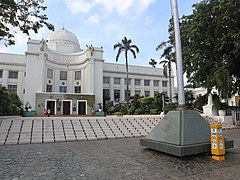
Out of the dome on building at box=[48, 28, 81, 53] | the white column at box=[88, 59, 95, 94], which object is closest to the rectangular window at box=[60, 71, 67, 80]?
the white column at box=[88, 59, 95, 94]

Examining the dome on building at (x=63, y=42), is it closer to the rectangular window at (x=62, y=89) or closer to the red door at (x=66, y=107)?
the rectangular window at (x=62, y=89)

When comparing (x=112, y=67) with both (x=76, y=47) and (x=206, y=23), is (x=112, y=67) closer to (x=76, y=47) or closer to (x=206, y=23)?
(x=76, y=47)

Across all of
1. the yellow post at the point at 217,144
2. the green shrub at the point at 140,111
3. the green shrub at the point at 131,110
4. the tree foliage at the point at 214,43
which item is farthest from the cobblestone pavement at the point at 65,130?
the green shrub at the point at 131,110

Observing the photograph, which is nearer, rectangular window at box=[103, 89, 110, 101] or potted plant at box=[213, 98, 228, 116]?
potted plant at box=[213, 98, 228, 116]

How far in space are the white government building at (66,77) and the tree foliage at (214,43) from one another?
761 inches

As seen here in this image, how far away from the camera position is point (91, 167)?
4.49 m

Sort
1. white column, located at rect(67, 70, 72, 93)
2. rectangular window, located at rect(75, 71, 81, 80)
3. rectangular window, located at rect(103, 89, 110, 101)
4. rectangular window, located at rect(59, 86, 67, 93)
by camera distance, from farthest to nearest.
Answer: rectangular window, located at rect(103, 89, 110, 101), rectangular window, located at rect(75, 71, 81, 80), white column, located at rect(67, 70, 72, 93), rectangular window, located at rect(59, 86, 67, 93)

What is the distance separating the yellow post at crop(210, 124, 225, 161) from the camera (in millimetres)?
5020

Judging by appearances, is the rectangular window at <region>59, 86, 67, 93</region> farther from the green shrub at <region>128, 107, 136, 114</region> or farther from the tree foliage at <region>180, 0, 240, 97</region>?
the tree foliage at <region>180, 0, 240, 97</region>

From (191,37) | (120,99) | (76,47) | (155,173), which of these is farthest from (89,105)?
(155,173)

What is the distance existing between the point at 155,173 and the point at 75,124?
8.83 meters

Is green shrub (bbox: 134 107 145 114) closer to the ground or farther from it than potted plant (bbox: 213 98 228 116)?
closer to the ground

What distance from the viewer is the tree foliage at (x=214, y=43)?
1221 cm

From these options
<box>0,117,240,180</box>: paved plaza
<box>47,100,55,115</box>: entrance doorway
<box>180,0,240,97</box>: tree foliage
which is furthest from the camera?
<box>47,100,55,115</box>: entrance doorway
